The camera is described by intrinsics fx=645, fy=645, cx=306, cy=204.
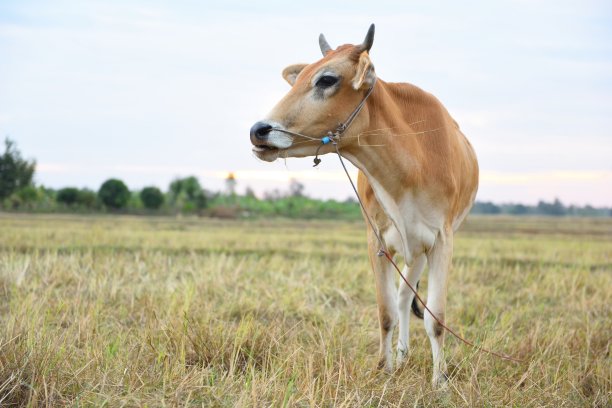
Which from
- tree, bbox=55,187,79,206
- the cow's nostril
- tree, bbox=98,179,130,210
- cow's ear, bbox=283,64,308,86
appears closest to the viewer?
the cow's nostril

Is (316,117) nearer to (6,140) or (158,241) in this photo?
(158,241)

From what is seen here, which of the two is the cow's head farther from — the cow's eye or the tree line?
the tree line

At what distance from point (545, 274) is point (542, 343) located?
4.97m

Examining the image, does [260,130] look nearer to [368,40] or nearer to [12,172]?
[368,40]

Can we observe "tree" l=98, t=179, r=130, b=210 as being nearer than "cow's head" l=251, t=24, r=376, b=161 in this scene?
No

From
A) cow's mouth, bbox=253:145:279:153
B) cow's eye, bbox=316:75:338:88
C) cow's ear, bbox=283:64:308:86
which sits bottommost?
cow's mouth, bbox=253:145:279:153

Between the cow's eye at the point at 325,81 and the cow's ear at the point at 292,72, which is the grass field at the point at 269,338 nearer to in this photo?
the cow's eye at the point at 325,81

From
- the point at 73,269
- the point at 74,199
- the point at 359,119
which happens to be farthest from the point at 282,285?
the point at 74,199

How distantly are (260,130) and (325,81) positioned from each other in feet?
1.84

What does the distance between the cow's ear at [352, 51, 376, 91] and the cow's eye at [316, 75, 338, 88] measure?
A: 5.4 inches

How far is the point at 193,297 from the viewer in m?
6.37

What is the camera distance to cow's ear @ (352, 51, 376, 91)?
154 inches

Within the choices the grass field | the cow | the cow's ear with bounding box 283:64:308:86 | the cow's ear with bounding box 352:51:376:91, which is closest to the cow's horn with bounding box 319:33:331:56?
the cow

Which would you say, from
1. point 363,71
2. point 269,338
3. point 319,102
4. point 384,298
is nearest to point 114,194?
point 269,338
